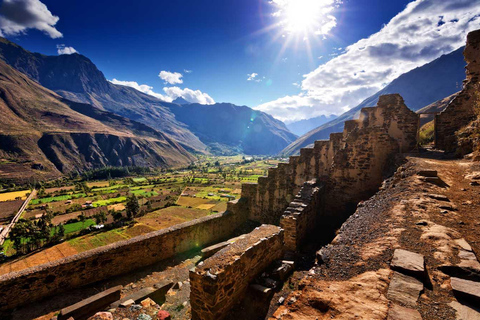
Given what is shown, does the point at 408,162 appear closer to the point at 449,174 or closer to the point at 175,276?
the point at 449,174

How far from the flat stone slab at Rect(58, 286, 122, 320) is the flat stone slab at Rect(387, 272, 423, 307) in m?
9.12

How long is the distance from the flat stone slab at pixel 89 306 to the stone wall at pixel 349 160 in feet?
32.1

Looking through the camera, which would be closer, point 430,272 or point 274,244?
point 430,272

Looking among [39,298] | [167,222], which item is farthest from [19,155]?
[39,298]

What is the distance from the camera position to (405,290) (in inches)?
142

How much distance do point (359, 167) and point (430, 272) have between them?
9039 millimetres

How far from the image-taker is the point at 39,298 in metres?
8.26

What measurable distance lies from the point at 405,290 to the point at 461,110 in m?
17.5

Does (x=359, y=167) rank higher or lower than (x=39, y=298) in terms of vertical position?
higher

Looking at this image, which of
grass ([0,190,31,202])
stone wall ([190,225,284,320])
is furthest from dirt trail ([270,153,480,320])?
grass ([0,190,31,202])

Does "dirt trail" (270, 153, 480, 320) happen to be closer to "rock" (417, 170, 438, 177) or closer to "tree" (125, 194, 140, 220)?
"rock" (417, 170, 438, 177)

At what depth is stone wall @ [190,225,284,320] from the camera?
5.77 meters

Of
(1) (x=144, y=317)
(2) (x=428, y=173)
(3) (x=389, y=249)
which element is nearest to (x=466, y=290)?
(3) (x=389, y=249)

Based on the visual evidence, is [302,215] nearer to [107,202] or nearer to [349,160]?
[349,160]
